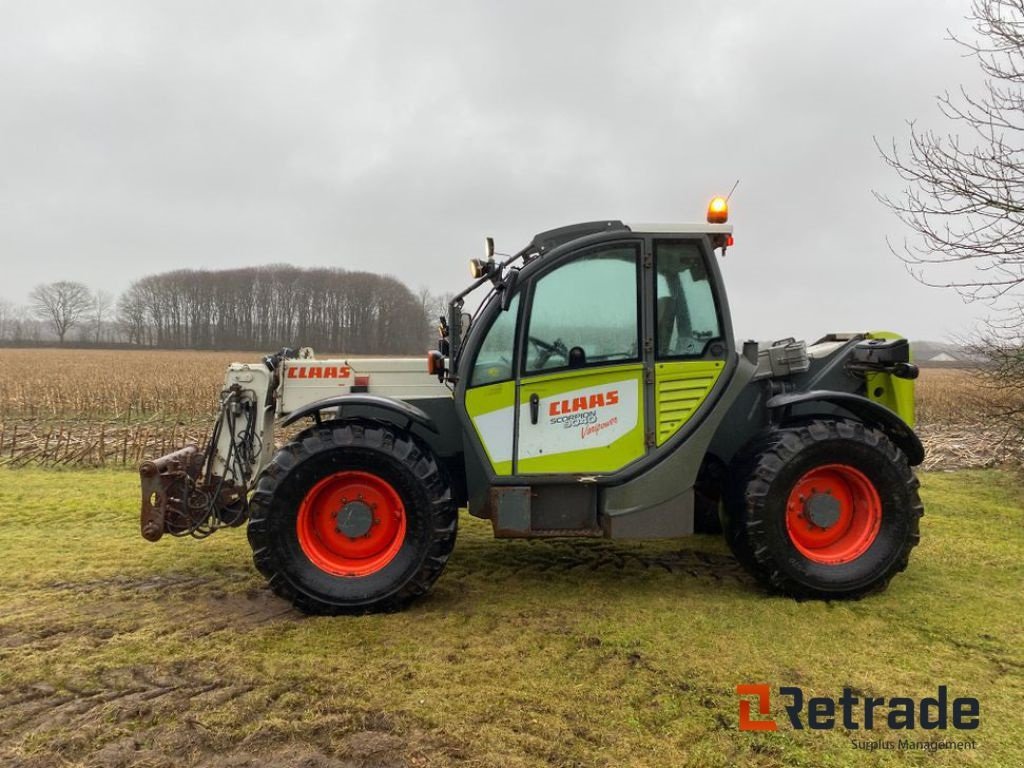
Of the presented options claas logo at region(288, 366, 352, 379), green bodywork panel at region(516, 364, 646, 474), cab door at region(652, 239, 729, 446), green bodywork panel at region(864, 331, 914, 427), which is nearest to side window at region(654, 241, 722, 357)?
cab door at region(652, 239, 729, 446)

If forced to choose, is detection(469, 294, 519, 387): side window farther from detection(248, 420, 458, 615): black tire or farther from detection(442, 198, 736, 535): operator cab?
detection(248, 420, 458, 615): black tire

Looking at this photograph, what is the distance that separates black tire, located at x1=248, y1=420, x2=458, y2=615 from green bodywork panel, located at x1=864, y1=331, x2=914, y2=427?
319cm

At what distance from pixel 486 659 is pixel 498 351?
1.73 meters

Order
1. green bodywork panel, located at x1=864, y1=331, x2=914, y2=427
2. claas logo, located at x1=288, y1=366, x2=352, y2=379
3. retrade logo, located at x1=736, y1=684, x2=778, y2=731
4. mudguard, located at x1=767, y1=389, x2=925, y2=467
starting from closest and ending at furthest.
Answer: retrade logo, located at x1=736, y1=684, x2=778, y2=731 < mudguard, located at x1=767, y1=389, x2=925, y2=467 < claas logo, located at x1=288, y1=366, x2=352, y2=379 < green bodywork panel, located at x1=864, y1=331, x2=914, y2=427

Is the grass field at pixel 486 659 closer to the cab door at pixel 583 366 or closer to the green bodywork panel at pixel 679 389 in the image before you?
the cab door at pixel 583 366

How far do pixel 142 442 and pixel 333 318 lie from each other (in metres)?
39.9

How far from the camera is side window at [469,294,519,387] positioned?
383 cm

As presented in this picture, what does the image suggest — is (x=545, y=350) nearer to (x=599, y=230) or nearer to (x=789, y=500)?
(x=599, y=230)

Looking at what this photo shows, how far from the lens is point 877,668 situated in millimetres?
3096

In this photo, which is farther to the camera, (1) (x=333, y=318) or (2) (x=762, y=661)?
Result: (1) (x=333, y=318)

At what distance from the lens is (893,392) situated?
455 centimetres

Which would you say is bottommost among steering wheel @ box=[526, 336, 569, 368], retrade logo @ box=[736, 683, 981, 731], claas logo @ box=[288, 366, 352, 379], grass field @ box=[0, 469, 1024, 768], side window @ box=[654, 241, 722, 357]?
retrade logo @ box=[736, 683, 981, 731]

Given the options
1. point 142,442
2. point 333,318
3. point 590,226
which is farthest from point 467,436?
point 333,318

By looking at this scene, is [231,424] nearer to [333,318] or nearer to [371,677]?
[371,677]
